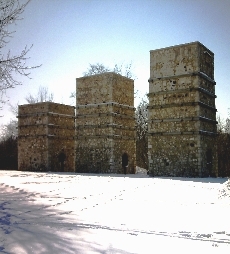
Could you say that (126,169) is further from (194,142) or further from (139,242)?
(139,242)

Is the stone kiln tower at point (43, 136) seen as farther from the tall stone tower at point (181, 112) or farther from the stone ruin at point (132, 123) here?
the tall stone tower at point (181, 112)

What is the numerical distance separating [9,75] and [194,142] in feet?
30.0

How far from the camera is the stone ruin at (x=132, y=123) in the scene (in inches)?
525

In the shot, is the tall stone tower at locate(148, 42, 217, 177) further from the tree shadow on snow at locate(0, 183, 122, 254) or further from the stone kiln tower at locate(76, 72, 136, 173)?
the tree shadow on snow at locate(0, 183, 122, 254)

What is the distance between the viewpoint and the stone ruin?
43.8ft

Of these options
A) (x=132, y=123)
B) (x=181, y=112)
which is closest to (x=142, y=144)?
(x=132, y=123)

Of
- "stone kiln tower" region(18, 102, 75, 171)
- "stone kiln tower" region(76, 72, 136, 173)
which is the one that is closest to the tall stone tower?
"stone kiln tower" region(76, 72, 136, 173)

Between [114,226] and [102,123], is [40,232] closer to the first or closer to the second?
[114,226]

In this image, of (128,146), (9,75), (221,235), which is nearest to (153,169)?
(128,146)

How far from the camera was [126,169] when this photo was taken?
17.0 metres

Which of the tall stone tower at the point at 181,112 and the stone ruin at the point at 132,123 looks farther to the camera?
the stone ruin at the point at 132,123

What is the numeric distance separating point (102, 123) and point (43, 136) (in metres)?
4.90

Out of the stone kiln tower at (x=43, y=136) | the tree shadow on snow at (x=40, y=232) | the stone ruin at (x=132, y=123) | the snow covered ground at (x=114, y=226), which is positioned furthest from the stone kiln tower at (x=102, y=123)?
the tree shadow on snow at (x=40, y=232)

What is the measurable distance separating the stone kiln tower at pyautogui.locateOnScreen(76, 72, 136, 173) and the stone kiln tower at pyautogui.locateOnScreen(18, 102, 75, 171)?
2623 millimetres
